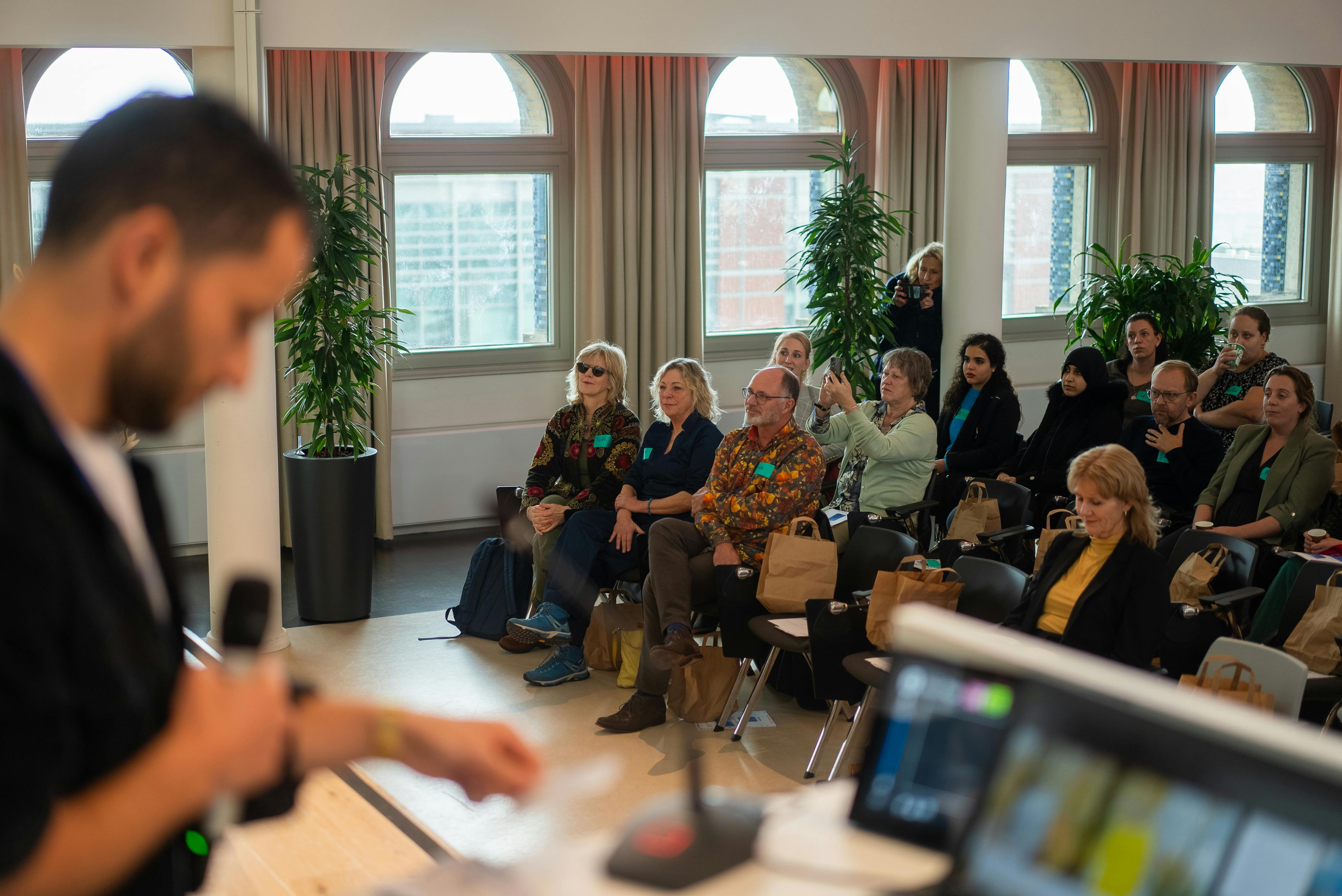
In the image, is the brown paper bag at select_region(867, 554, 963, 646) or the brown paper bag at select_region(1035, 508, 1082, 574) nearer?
the brown paper bag at select_region(867, 554, 963, 646)

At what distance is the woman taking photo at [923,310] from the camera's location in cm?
694

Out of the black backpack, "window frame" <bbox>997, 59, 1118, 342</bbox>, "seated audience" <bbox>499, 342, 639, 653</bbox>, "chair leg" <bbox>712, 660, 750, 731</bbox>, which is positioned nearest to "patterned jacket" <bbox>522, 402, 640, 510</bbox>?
"seated audience" <bbox>499, 342, 639, 653</bbox>

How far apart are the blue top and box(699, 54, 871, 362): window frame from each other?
2954mm

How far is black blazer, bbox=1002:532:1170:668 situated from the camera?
11.9 feet

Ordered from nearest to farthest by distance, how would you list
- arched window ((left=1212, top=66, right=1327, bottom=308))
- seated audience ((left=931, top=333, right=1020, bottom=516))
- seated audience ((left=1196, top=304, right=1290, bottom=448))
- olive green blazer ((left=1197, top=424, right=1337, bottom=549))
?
olive green blazer ((left=1197, top=424, right=1337, bottom=549)) < seated audience ((left=931, top=333, right=1020, bottom=516)) < seated audience ((left=1196, top=304, right=1290, bottom=448)) < arched window ((left=1212, top=66, right=1327, bottom=308))

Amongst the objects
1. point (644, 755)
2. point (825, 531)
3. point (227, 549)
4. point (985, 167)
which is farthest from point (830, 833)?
point (985, 167)

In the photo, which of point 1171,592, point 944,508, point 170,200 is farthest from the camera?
point 944,508

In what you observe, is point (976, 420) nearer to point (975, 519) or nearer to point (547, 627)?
point (975, 519)

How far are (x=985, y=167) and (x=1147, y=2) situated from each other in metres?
1.34

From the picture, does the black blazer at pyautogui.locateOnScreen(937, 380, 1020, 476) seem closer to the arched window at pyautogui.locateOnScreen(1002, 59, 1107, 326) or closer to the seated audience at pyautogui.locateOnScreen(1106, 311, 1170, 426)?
the seated audience at pyautogui.locateOnScreen(1106, 311, 1170, 426)

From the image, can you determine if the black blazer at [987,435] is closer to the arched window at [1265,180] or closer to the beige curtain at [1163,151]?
the beige curtain at [1163,151]

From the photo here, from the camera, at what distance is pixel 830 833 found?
1316mm

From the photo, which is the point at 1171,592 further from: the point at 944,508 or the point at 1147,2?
the point at 1147,2

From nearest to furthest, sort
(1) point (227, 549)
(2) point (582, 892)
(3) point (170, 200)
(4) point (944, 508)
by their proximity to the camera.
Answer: (3) point (170, 200) < (2) point (582, 892) < (1) point (227, 549) < (4) point (944, 508)
